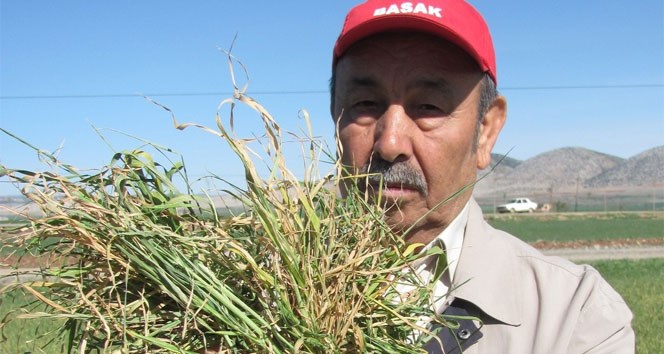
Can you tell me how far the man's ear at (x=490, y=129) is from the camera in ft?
9.35

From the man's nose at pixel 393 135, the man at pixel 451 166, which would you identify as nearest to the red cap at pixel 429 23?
the man at pixel 451 166

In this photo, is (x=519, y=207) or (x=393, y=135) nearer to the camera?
(x=393, y=135)

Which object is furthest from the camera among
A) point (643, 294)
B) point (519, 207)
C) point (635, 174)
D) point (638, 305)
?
point (635, 174)

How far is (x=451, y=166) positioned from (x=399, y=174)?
9.5 inches

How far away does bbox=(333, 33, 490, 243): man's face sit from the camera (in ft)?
8.16

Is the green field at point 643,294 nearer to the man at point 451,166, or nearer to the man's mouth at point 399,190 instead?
the man at point 451,166

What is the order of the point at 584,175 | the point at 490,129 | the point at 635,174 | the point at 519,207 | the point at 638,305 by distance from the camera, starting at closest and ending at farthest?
the point at 490,129 → the point at 638,305 → the point at 519,207 → the point at 635,174 → the point at 584,175

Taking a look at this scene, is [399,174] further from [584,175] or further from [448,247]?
[584,175]

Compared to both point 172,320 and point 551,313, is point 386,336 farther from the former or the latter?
point 551,313

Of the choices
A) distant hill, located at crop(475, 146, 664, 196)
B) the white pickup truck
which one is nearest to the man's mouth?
the white pickup truck

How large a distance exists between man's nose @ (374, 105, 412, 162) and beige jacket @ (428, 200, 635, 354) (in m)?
0.40

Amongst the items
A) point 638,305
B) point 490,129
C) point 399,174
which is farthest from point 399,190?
point 638,305

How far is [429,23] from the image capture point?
256 cm

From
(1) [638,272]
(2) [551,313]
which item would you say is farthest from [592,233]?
(2) [551,313]
